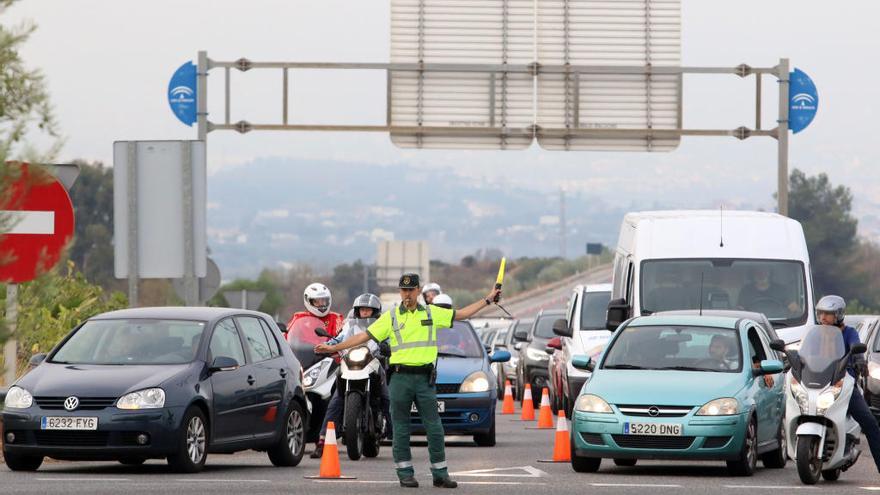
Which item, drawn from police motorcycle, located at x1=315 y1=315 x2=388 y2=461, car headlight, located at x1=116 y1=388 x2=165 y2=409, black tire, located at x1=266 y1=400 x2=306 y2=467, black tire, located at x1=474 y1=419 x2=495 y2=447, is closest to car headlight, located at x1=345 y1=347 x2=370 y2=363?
police motorcycle, located at x1=315 y1=315 x2=388 y2=461

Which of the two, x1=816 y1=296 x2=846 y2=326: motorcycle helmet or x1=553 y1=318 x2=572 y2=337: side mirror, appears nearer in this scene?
x1=816 y1=296 x2=846 y2=326: motorcycle helmet

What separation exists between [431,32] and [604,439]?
1686cm

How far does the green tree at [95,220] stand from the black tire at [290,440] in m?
116

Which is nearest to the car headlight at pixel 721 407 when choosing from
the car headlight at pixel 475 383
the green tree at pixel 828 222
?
the car headlight at pixel 475 383

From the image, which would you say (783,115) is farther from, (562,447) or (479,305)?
(479,305)

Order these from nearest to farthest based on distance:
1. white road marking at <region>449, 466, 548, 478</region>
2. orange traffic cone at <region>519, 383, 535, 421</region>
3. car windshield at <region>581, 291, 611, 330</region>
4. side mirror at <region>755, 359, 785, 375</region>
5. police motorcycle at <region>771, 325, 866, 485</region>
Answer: police motorcycle at <region>771, 325, 866, 485</region>
white road marking at <region>449, 466, 548, 478</region>
side mirror at <region>755, 359, 785, 375</region>
car windshield at <region>581, 291, 611, 330</region>
orange traffic cone at <region>519, 383, 535, 421</region>

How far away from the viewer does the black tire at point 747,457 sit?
18.2m

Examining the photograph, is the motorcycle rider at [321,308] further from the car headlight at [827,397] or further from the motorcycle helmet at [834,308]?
the car headlight at [827,397]

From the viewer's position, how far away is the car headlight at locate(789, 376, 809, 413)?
17.5m

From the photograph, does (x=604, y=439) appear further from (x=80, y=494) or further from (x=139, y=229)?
(x=139, y=229)

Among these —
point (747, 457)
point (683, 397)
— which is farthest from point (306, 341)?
point (747, 457)

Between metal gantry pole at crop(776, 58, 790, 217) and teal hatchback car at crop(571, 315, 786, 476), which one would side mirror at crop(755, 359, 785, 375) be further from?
metal gantry pole at crop(776, 58, 790, 217)

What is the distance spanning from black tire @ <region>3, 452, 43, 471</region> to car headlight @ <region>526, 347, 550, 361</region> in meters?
19.7

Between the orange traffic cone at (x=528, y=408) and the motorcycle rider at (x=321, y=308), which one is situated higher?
the motorcycle rider at (x=321, y=308)
